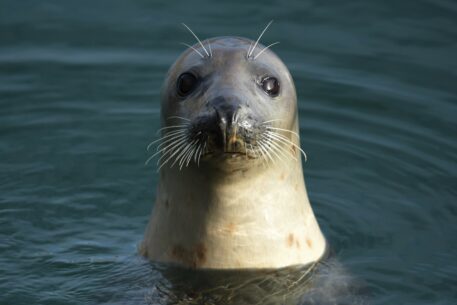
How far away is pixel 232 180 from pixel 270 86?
662 millimetres

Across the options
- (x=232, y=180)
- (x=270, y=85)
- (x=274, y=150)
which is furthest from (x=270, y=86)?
(x=232, y=180)

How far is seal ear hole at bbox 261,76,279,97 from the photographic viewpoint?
23.2 feet

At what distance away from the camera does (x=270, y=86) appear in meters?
7.09

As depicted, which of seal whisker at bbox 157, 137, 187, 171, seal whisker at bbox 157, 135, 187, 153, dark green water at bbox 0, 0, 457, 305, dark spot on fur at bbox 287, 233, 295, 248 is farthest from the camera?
dark green water at bbox 0, 0, 457, 305

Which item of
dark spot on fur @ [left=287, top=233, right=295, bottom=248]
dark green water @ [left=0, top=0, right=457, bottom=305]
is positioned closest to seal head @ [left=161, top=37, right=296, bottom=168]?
dark spot on fur @ [left=287, top=233, right=295, bottom=248]

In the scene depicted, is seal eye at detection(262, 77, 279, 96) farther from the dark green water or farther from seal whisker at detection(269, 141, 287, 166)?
the dark green water

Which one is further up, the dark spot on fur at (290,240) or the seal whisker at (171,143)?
the seal whisker at (171,143)

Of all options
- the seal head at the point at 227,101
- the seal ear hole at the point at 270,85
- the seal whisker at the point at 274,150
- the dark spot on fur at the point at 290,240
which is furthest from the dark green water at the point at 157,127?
the seal ear hole at the point at 270,85

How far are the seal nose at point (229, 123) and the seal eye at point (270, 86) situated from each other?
61 cm

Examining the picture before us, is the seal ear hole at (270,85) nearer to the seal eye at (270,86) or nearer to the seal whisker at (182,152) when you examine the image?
the seal eye at (270,86)

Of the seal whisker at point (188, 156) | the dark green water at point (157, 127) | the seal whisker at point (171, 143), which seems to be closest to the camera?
the seal whisker at point (188, 156)

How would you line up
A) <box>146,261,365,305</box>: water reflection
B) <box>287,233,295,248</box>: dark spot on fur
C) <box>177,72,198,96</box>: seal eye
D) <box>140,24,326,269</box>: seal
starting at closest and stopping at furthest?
1. <box>140,24,326,269</box>: seal
2. <box>177,72,198,96</box>: seal eye
3. <box>146,261,365,305</box>: water reflection
4. <box>287,233,295,248</box>: dark spot on fur

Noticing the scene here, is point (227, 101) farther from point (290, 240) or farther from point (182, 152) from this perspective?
point (290, 240)

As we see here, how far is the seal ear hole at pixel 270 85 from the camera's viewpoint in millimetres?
7059
